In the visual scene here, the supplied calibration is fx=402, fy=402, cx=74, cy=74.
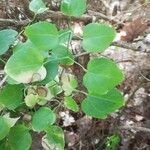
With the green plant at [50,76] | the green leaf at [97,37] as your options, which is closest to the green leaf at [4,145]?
the green plant at [50,76]

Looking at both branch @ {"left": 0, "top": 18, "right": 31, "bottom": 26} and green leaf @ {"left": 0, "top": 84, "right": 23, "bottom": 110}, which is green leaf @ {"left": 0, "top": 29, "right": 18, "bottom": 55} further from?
branch @ {"left": 0, "top": 18, "right": 31, "bottom": 26}

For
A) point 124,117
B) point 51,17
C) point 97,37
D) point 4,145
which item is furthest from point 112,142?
point 97,37

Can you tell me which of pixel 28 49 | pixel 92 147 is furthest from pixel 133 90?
pixel 28 49

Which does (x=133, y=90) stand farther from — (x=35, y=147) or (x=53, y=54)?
(x=53, y=54)

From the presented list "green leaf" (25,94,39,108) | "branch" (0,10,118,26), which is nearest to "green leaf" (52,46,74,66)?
"green leaf" (25,94,39,108)

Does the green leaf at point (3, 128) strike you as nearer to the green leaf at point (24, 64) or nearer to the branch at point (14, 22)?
the green leaf at point (24, 64)

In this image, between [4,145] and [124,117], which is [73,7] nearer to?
[4,145]
